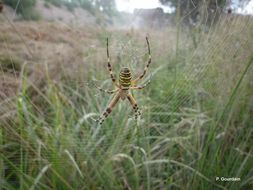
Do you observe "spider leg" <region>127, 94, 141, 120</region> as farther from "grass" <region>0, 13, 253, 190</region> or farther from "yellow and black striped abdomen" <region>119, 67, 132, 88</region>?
"yellow and black striped abdomen" <region>119, 67, 132, 88</region>

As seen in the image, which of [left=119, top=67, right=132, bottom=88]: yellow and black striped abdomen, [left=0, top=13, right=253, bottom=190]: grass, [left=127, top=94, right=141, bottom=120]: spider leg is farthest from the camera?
[left=0, top=13, right=253, bottom=190]: grass

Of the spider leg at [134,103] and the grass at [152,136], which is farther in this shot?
the grass at [152,136]

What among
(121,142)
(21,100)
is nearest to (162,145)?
(121,142)

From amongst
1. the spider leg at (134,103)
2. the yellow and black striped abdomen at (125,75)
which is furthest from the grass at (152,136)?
the yellow and black striped abdomen at (125,75)

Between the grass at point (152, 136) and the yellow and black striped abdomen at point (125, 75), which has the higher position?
the yellow and black striped abdomen at point (125, 75)

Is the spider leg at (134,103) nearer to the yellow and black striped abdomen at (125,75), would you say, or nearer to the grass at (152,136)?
the grass at (152,136)

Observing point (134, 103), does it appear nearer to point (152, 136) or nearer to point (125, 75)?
point (125, 75)

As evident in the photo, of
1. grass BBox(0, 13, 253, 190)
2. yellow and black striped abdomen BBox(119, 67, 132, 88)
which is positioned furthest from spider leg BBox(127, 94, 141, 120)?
yellow and black striped abdomen BBox(119, 67, 132, 88)

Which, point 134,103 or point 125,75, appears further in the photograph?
point 134,103

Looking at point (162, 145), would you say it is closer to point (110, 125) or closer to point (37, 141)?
point (110, 125)

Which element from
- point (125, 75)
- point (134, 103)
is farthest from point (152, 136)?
point (125, 75)

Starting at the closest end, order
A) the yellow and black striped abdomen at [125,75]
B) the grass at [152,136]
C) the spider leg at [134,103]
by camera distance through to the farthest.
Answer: the yellow and black striped abdomen at [125,75] < the spider leg at [134,103] < the grass at [152,136]
